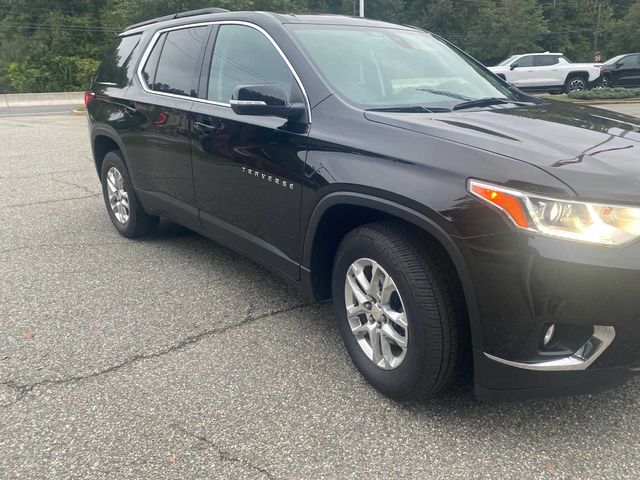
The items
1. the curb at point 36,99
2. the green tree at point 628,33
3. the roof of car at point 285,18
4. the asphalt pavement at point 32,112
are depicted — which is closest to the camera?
the roof of car at point 285,18

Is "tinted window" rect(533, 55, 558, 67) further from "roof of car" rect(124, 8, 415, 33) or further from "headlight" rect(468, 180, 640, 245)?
"headlight" rect(468, 180, 640, 245)

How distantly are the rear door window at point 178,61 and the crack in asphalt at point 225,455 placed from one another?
2.27 meters

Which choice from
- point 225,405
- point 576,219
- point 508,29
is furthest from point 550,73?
point 225,405

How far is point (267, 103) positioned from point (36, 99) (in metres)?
30.5

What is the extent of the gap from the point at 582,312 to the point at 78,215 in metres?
5.30

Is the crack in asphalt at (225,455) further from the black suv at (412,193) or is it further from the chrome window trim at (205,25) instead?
the chrome window trim at (205,25)

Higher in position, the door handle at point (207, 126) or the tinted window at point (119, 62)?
the tinted window at point (119, 62)

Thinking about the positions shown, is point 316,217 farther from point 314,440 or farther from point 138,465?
point 138,465

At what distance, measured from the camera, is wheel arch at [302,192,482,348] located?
2.26m

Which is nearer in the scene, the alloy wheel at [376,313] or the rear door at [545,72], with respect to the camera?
the alloy wheel at [376,313]

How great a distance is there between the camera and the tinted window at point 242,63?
129 inches

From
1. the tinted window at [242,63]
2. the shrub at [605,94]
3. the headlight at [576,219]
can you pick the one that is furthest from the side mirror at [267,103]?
the shrub at [605,94]

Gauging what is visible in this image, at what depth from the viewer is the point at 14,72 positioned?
1433 inches

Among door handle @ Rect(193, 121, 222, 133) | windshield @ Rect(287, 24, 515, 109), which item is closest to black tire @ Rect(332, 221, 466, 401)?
windshield @ Rect(287, 24, 515, 109)
